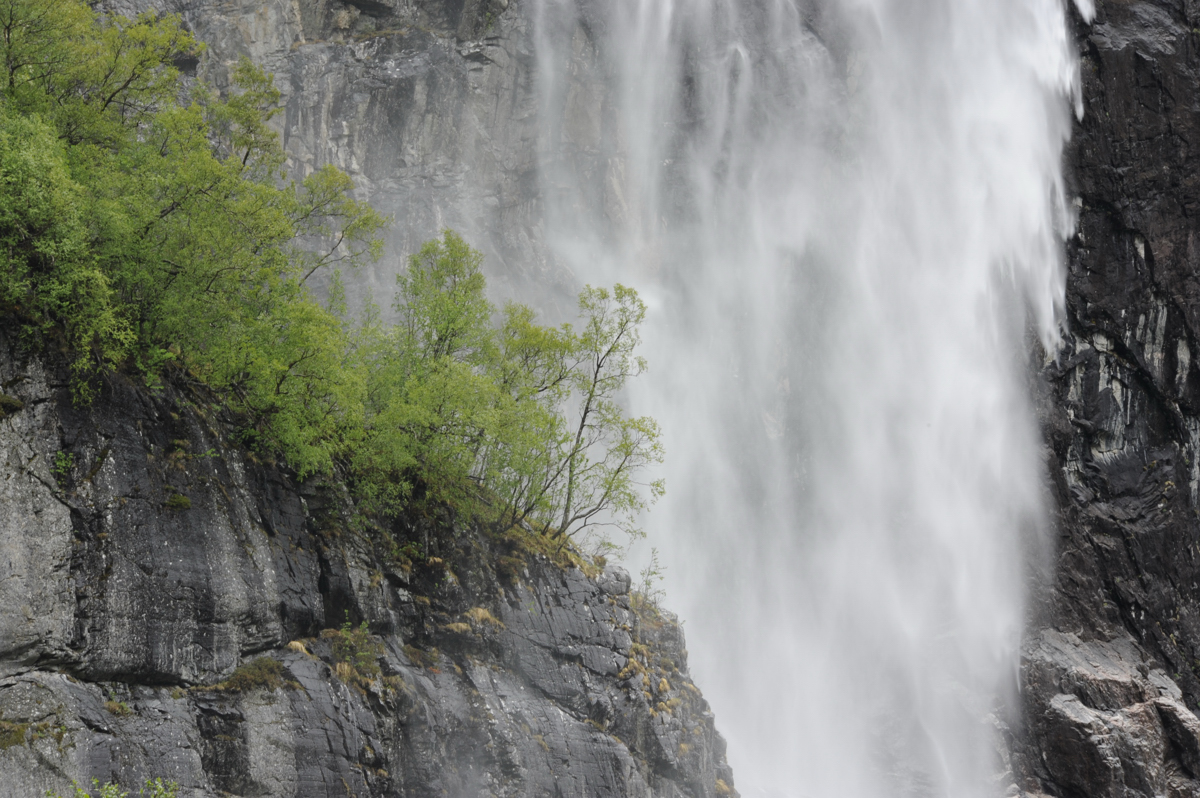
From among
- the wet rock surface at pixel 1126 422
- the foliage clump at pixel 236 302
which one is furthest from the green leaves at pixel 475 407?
the wet rock surface at pixel 1126 422

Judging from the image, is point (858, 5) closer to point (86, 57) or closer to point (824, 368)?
point (824, 368)

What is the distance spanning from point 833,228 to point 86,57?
3060 cm

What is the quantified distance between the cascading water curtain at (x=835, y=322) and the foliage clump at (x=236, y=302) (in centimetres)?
1645

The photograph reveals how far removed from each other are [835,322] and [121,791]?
104 ft

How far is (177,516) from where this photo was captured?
39.1ft

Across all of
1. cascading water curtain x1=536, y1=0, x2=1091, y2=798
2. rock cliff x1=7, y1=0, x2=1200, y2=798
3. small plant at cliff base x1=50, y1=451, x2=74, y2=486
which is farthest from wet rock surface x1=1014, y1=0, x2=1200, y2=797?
small plant at cliff base x1=50, y1=451, x2=74, y2=486

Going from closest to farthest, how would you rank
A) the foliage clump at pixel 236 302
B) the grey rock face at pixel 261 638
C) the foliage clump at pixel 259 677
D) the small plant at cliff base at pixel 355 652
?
the grey rock face at pixel 261 638
the foliage clump at pixel 236 302
the foliage clump at pixel 259 677
the small plant at cliff base at pixel 355 652

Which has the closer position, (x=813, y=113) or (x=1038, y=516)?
(x=1038, y=516)

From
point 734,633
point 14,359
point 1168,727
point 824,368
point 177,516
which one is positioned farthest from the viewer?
point 824,368

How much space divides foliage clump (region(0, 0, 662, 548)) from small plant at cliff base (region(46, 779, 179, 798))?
4.11 metres

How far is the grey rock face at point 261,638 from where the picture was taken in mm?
9867

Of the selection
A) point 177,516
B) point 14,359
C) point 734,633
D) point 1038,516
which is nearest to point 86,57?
point 14,359

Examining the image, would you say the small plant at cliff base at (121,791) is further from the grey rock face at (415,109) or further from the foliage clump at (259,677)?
the grey rock face at (415,109)

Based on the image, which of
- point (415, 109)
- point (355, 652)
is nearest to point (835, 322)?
point (415, 109)
